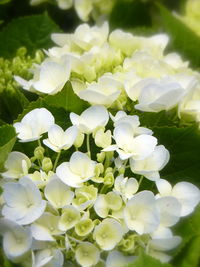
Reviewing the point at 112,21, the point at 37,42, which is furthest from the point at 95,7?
the point at 37,42

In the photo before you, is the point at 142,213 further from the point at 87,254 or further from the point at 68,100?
the point at 68,100

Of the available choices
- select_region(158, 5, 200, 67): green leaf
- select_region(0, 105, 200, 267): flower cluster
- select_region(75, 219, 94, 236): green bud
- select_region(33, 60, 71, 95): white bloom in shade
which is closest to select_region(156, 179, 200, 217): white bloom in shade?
select_region(0, 105, 200, 267): flower cluster

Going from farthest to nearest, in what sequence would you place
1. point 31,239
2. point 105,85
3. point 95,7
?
point 95,7
point 105,85
point 31,239

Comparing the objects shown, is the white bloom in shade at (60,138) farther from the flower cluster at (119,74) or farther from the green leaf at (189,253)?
the green leaf at (189,253)

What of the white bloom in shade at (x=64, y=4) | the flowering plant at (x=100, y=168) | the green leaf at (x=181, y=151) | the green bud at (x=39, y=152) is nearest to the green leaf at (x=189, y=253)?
the flowering plant at (x=100, y=168)

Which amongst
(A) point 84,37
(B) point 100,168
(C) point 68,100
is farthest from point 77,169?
(A) point 84,37

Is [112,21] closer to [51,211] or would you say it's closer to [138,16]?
[138,16]

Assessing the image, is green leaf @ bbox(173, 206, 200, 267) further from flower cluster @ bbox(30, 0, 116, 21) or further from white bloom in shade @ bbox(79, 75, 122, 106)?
flower cluster @ bbox(30, 0, 116, 21)
